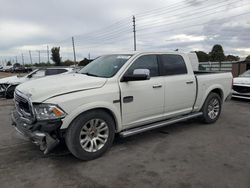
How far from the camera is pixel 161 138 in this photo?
16.5ft

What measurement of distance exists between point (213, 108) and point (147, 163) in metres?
3.11

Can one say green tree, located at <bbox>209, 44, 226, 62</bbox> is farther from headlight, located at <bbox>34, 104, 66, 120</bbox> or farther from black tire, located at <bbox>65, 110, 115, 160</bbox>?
headlight, located at <bbox>34, 104, 66, 120</bbox>

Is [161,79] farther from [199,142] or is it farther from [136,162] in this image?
[136,162]

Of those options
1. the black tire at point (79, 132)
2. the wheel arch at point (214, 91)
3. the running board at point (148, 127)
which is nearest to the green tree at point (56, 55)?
the wheel arch at point (214, 91)

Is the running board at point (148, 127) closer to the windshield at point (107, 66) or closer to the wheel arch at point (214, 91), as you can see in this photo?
the wheel arch at point (214, 91)

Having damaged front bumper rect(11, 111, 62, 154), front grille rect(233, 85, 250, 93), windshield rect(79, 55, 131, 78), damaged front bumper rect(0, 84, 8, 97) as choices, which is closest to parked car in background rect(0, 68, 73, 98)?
damaged front bumper rect(0, 84, 8, 97)

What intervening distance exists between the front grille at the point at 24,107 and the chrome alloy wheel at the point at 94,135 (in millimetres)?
850

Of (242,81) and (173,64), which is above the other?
(173,64)

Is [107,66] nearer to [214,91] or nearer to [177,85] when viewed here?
[177,85]

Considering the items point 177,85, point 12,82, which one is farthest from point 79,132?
point 12,82

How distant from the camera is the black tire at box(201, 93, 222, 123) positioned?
233 inches

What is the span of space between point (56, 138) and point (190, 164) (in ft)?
7.02

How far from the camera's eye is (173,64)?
5223 millimetres

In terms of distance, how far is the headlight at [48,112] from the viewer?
3.52 m
